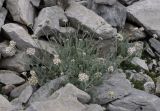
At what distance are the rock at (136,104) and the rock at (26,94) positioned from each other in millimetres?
1148

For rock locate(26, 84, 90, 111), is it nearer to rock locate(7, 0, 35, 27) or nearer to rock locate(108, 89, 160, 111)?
rock locate(108, 89, 160, 111)

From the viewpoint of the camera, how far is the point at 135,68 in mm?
7613

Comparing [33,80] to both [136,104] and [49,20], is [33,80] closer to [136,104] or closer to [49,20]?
[49,20]

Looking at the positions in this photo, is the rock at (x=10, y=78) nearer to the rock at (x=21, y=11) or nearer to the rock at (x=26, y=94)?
the rock at (x=26, y=94)

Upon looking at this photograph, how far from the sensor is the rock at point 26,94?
20.3 feet

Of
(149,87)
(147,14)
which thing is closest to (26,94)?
(149,87)

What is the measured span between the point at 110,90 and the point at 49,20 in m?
1.68

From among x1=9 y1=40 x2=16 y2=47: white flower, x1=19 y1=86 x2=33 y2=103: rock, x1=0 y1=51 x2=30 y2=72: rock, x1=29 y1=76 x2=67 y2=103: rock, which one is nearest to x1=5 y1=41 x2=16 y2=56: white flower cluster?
x1=9 y1=40 x2=16 y2=47: white flower

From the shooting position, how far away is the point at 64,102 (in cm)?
539

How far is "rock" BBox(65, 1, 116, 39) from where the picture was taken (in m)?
7.44

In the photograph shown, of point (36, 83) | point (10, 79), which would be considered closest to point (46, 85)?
point (36, 83)

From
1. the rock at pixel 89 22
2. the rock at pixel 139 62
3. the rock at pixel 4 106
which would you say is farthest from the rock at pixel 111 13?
the rock at pixel 4 106

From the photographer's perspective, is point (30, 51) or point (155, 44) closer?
point (30, 51)

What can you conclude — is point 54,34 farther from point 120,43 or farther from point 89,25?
point 120,43
